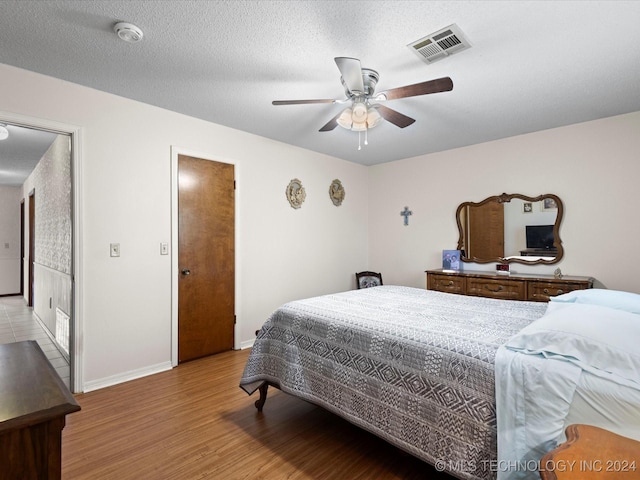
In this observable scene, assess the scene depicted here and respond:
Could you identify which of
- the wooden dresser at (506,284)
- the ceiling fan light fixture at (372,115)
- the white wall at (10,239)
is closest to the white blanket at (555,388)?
the ceiling fan light fixture at (372,115)

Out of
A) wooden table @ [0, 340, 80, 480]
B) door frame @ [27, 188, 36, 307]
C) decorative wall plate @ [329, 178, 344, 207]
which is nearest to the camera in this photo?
wooden table @ [0, 340, 80, 480]

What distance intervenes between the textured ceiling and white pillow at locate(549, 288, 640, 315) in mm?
1575

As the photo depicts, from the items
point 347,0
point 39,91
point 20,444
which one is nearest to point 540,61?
point 347,0

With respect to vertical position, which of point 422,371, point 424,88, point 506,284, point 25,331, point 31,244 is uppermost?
point 424,88

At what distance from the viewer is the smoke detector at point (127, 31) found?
73.7 inches

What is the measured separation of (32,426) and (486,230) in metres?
4.40

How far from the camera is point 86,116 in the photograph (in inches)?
106

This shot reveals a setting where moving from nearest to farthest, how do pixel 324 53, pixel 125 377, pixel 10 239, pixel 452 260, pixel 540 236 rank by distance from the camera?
pixel 324 53, pixel 125 377, pixel 540 236, pixel 452 260, pixel 10 239

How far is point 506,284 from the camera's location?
3607 mm

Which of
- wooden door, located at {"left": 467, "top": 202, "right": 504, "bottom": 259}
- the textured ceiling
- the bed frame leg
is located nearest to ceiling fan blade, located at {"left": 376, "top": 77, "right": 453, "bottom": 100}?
the textured ceiling

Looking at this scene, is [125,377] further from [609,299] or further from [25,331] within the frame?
[609,299]

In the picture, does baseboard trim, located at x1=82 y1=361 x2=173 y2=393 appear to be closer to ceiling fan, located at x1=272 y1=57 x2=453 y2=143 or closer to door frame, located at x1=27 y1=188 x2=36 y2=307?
ceiling fan, located at x1=272 y1=57 x2=453 y2=143

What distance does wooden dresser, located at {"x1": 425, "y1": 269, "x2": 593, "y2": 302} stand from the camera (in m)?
3.26

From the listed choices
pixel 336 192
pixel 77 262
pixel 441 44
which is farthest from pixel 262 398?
pixel 336 192
